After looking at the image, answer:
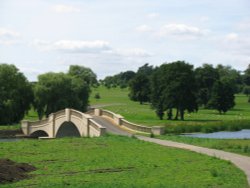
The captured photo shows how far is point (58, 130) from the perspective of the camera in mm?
72688

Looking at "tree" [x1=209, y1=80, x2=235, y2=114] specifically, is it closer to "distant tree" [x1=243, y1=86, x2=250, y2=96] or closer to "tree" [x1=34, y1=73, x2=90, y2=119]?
"tree" [x1=34, y1=73, x2=90, y2=119]

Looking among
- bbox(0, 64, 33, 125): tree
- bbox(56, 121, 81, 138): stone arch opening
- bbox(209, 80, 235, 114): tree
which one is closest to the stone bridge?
bbox(56, 121, 81, 138): stone arch opening

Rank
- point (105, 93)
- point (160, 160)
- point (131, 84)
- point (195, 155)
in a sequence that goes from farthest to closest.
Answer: point (105, 93), point (131, 84), point (195, 155), point (160, 160)

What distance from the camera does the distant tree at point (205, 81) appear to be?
123000 mm

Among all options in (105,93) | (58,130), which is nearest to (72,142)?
(58,130)

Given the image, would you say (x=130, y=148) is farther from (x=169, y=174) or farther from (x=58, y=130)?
(x=58, y=130)

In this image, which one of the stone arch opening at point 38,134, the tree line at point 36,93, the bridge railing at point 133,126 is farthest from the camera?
the tree line at point 36,93

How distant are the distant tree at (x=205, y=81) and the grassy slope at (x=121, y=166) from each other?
86656 mm

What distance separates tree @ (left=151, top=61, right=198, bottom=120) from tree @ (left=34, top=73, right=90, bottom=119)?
13798 mm

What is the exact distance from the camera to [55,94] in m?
88.6

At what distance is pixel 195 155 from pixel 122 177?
28.9 ft

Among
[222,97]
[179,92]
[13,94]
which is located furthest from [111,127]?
[222,97]

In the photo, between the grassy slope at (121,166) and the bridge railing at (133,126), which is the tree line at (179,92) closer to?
the bridge railing at (133,126)

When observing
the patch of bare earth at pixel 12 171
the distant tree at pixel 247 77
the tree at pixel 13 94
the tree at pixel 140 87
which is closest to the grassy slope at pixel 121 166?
the patch of bare earth at pixel 12 171
